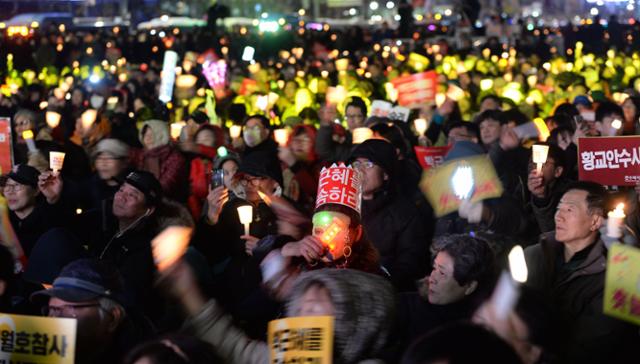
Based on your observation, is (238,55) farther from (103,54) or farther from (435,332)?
(435,332)

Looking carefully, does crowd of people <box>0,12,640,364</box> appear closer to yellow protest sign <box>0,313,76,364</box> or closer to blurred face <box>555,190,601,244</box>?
blurred face <box>555,190,601,244</box>

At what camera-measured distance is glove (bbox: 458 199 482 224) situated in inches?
258

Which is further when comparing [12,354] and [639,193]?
[639,193]

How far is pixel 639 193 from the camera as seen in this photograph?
6855 mm

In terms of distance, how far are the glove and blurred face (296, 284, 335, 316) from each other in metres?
2.80

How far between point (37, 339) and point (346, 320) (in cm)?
98

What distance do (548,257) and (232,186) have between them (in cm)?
263

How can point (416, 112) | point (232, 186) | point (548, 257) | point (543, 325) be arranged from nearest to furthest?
point (543, 325) → point (548, 257) → point (232, 186) → point (416, 112)

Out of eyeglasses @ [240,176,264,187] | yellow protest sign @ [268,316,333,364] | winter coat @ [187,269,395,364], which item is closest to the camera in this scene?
yellow protest sign @ [268,316,333,364]

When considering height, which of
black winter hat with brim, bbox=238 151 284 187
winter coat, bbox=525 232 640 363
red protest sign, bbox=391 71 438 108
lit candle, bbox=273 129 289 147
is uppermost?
red protest sign, bbox=391 71 438 108

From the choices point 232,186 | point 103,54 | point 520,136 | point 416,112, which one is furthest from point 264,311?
point 103,54

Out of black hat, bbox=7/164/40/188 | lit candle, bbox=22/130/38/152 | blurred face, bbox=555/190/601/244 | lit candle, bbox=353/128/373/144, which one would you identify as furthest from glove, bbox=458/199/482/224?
lit candle, bbox=22/130/38/152

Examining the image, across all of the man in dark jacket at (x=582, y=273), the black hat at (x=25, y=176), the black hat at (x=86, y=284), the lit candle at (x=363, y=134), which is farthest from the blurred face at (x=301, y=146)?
the black hat at (x=86, y=284)

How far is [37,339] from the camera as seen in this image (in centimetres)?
386
